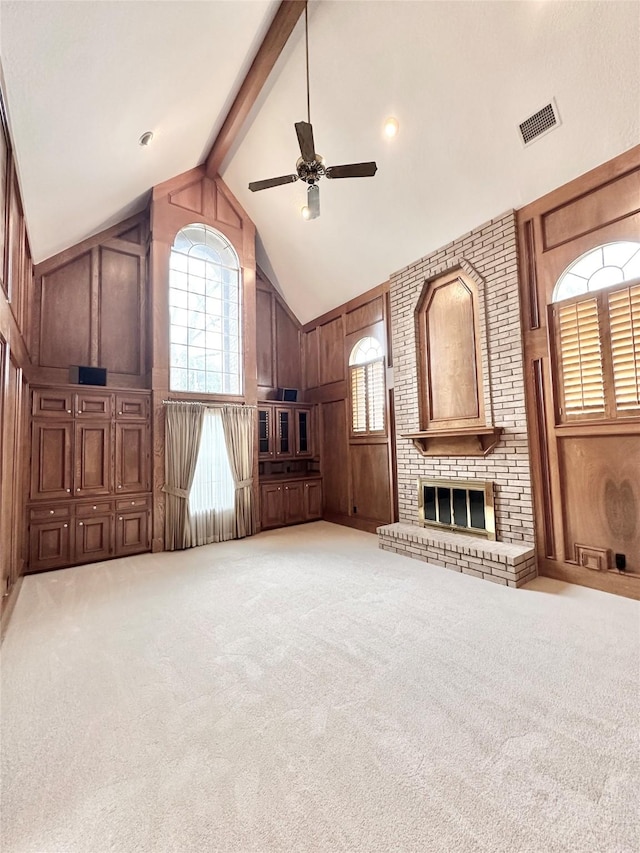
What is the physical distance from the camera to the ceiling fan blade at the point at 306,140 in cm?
311

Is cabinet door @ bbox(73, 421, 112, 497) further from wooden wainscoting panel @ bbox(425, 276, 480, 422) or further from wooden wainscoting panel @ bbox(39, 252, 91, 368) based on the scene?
wooden wainscoting panel @ bbox(425, 276, 480, 422)

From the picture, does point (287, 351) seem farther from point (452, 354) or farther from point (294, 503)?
point (452, 354)

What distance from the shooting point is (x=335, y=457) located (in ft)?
22.3

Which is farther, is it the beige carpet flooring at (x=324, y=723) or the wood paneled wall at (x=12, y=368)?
the wood paneled wall at (x=12, y=368)

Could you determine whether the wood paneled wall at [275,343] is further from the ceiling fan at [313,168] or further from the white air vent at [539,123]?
the white air vent at [539,123]

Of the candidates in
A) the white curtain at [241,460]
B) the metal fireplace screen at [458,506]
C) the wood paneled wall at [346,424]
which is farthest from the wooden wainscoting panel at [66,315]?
the metal fireplace screen at [458,506]

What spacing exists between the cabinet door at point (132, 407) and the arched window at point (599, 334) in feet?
16.6

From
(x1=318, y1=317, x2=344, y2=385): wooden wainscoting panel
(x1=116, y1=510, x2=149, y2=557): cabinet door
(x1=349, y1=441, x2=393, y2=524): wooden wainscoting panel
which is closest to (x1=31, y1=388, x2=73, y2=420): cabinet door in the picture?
(x1=116, y1=510, x2=149, y2=557): cabinet door

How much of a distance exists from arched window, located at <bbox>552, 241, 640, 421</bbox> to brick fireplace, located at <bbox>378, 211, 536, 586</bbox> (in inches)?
17.0

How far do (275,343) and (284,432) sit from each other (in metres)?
1.83

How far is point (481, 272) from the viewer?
4473 mm

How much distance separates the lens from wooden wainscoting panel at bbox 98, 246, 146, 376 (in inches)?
218

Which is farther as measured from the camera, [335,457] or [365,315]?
[335,457]

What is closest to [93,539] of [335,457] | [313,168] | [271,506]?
[271,506]
